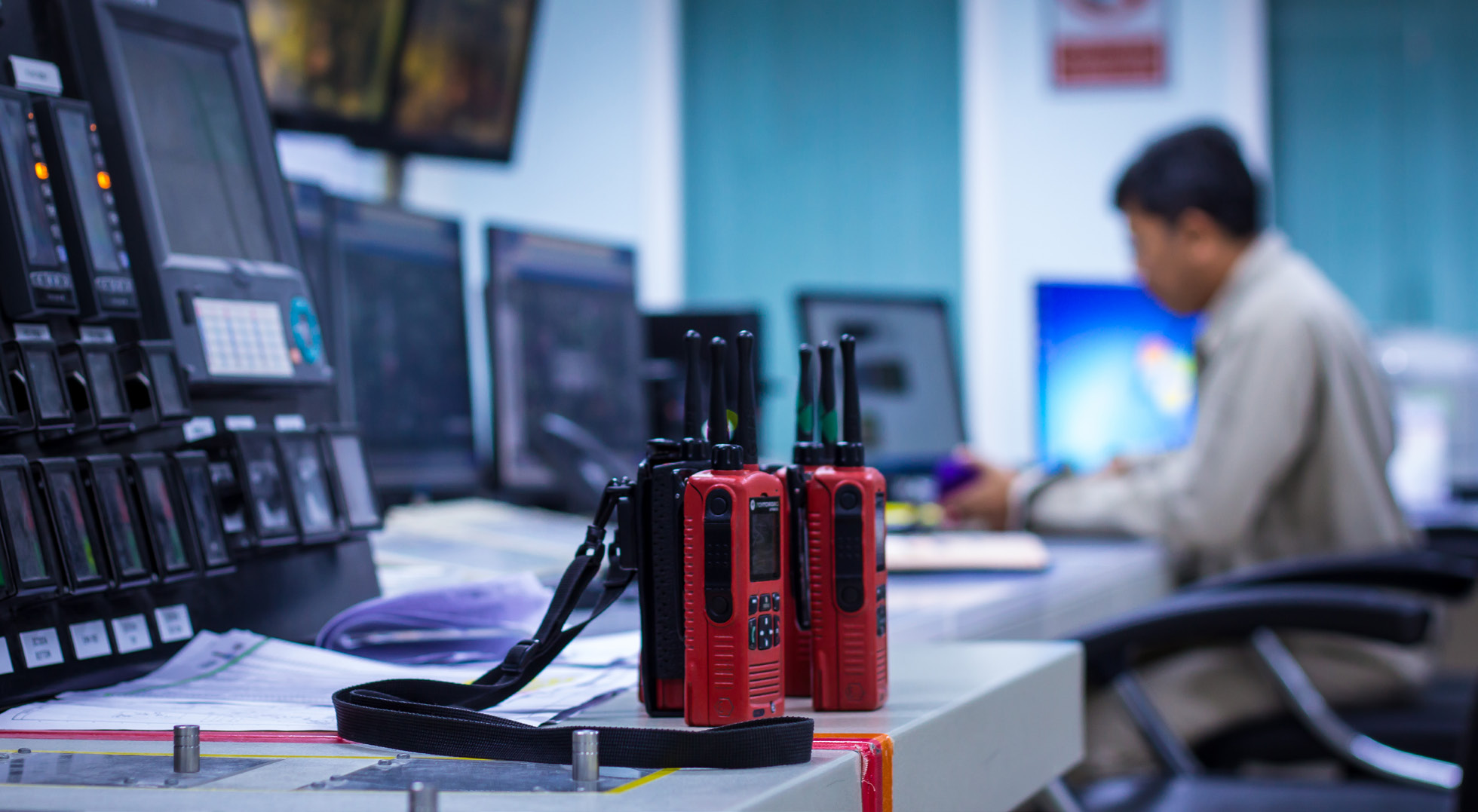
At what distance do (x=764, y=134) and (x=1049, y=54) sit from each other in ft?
3.15

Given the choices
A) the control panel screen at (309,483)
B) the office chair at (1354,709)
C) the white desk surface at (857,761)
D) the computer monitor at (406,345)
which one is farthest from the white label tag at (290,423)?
the office chair at (1354,709)

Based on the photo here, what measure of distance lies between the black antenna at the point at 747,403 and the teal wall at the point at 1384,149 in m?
3.83

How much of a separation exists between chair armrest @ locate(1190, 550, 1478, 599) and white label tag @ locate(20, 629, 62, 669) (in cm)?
137

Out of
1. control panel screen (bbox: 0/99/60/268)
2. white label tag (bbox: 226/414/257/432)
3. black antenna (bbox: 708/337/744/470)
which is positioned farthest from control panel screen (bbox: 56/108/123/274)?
black antenna (bbox: 708/337/744/470)

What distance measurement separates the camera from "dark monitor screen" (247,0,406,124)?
8.14ft

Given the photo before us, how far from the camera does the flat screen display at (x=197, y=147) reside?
964 mm

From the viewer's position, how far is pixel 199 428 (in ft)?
3.04

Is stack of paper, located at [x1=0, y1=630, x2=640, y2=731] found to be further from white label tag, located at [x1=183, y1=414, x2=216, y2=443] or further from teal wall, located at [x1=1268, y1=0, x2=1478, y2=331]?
teal wall, located at [x1=1268, y1=0, x2=1478, y2=331]

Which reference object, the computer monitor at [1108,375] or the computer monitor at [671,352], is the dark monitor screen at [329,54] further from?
the computer monitor at [1108,375]

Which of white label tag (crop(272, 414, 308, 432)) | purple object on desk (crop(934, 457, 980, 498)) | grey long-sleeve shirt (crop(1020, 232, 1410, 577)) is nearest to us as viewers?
white label tag (crop(272, 414, 308, 432))

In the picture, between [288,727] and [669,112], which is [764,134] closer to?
[669,112]

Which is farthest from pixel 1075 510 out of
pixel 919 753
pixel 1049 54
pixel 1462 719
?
pixel 1049 54

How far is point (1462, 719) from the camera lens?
1706 mm

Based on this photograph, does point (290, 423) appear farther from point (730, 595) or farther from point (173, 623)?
point (730, 595)
